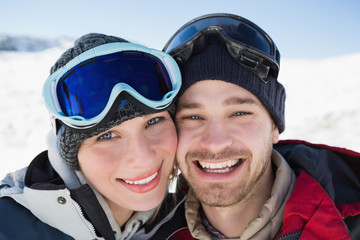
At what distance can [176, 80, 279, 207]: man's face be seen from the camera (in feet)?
7.72

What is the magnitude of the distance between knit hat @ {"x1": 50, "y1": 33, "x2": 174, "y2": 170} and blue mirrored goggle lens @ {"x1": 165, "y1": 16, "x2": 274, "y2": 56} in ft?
2.24

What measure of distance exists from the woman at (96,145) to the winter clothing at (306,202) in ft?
1.55

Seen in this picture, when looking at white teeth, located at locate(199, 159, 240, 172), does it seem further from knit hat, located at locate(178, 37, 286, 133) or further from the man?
knit hat, located at locate(178, 37, 286, 133)

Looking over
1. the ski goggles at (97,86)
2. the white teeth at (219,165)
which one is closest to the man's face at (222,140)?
the white teeth at (219,165)

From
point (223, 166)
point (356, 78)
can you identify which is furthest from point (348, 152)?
point (356, 78)

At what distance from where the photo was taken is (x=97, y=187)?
7.25ft

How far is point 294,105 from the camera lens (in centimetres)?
991

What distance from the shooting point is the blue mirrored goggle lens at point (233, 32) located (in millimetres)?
2508

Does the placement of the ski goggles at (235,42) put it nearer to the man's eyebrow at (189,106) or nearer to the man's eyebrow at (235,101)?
the man's eyebrow at (235,101)

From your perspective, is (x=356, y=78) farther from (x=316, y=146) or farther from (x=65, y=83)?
(x=65, y=83)

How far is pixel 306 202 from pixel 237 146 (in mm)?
609

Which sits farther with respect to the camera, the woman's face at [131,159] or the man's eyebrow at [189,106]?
the man's eyebrow at [189,106]

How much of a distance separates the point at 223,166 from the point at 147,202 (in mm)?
647

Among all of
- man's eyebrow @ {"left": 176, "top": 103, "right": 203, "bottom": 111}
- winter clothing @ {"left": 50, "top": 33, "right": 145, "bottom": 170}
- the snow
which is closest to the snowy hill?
the snow
